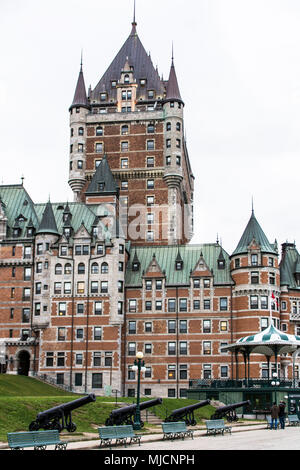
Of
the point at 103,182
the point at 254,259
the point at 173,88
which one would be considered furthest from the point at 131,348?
the point at 173,88

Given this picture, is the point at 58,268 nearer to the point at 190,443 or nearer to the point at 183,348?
the point at 183,348

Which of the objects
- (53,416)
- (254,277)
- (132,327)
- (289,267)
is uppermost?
(289,267)

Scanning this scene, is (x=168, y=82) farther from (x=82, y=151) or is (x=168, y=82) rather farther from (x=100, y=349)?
(x=100, y=349)

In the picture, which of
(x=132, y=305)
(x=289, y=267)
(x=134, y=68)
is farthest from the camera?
(x=134, y=68)

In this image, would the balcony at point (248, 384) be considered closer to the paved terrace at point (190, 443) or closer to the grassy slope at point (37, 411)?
the grassy slope at point (37, 411)

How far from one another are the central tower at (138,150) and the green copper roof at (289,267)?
54.0 feet

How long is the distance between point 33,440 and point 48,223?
58.6 meters

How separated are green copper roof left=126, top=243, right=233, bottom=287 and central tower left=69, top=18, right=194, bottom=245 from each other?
7.78 m

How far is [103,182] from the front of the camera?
93.6 m

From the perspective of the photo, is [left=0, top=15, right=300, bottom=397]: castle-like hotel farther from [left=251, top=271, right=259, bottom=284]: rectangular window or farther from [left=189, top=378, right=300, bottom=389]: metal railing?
[left=189, top=378, right=300, bottom=389]: metal railing

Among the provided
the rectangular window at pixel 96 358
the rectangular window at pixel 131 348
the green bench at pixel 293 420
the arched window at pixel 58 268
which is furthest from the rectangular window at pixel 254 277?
the green bench at pixel 293 420

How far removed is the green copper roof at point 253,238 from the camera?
8275cm

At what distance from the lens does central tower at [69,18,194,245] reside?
322 feet
